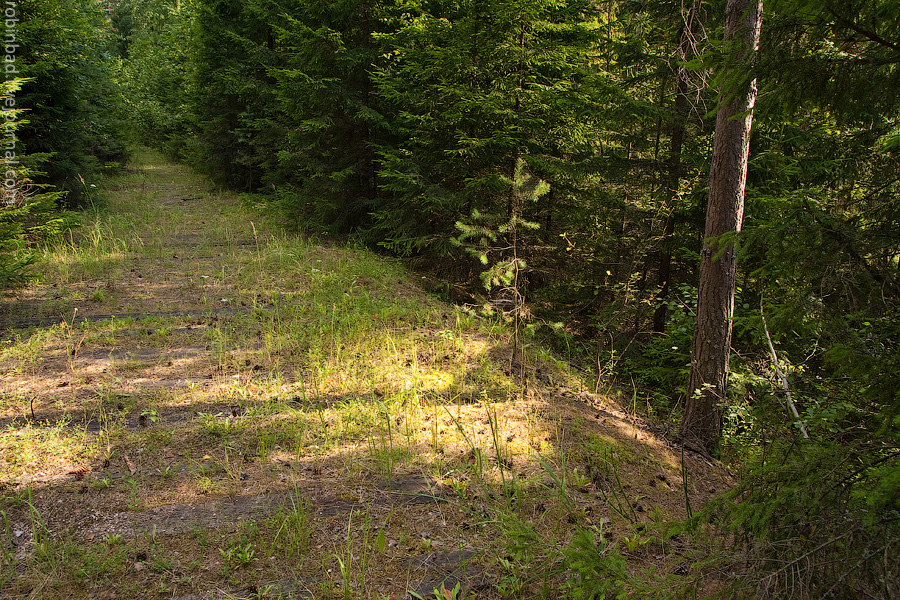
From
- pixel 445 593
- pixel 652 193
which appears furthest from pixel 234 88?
pixel 445 593

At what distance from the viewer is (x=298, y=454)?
4262 millimetres

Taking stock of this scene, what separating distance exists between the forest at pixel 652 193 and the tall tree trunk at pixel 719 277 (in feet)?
0.08

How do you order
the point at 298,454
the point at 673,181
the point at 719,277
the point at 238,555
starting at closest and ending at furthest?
the point at 238,555 < the point at 298,454 < the point at 719,277 < the point at 673,181

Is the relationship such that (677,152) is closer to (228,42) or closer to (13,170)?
(13,170)

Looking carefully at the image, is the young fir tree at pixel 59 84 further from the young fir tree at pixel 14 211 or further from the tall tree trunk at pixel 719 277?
the tall tree trunk at pixel 719 277

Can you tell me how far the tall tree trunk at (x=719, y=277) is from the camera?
502 cm

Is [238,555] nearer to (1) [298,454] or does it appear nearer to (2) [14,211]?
(1) [298,454]

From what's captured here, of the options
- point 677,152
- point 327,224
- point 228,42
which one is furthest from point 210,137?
point 677,152

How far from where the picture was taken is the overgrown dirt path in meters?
3.05

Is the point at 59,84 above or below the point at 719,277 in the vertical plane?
above

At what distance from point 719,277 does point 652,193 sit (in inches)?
130

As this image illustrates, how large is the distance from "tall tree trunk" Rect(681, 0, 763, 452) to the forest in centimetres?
2

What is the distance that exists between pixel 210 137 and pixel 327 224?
9.13m

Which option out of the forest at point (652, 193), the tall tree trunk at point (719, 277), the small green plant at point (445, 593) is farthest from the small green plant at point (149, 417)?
the tall tree trunk at point (719, 277)
